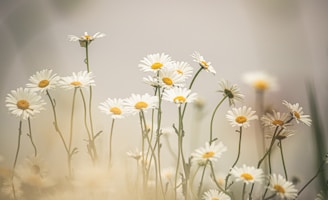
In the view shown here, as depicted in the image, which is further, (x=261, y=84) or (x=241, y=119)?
(x=261, y=84)

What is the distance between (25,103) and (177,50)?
0.35 meters

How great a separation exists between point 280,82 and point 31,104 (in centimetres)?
54

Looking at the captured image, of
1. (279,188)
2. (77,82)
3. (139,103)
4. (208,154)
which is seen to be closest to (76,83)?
(77,82)

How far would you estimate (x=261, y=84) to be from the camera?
2.86 ft

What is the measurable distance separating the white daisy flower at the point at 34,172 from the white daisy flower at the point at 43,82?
0.12 metres

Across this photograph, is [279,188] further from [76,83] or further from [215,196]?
[76,83]

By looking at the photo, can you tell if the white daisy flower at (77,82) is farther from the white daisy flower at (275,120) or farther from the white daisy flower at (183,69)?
the white daisy flower at (275,120)

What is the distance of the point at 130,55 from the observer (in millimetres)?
919

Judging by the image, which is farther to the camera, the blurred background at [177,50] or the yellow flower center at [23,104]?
the blurred background at [177,50]

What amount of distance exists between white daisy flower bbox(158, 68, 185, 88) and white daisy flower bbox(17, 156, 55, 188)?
255mm

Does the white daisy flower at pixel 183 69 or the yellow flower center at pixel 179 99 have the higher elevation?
the white daisy flower at pixel 183 69

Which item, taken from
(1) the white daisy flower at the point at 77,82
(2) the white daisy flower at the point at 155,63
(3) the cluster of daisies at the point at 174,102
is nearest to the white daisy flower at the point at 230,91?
(3) the cluster of daisies at the point at 174,102

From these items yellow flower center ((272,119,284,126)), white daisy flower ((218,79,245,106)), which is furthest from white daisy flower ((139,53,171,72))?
yellow flower center ((272,119,284,126))

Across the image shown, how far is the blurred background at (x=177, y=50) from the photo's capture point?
2.81 feet
